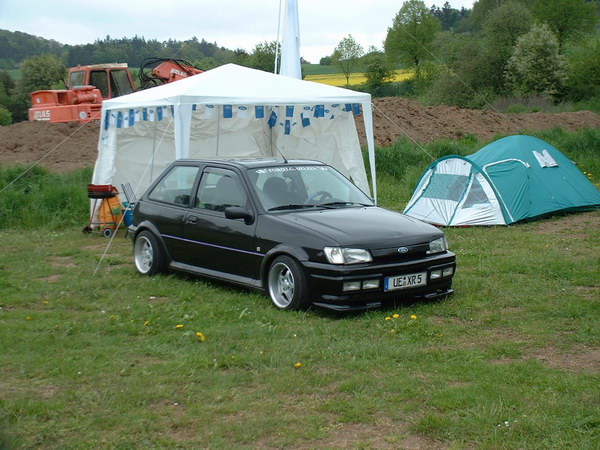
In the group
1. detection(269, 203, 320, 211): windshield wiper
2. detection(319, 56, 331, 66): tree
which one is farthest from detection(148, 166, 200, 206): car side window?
detection(319, 56, 331, 66): tree

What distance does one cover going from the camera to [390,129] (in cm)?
2725

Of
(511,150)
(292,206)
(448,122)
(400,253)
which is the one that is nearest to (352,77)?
(448,122)

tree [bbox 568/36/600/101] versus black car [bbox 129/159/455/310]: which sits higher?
tree [bbox 568/36/600/101]

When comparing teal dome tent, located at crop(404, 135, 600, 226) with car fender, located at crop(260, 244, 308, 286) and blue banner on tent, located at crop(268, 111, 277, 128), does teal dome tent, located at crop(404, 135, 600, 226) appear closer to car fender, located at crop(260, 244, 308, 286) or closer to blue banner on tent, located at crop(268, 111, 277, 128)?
blue banner on tent, located at crop(268, 111, 277, 128)

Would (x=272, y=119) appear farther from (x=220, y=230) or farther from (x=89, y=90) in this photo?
(x=89, y=90)

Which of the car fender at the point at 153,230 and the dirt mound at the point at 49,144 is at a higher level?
the dirt mound at the point at 49,144

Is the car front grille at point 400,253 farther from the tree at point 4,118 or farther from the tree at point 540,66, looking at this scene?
the tree at point 540,66

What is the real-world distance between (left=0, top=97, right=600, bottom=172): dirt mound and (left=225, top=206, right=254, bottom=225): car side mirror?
9.70 meters

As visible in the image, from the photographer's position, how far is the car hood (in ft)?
23.7

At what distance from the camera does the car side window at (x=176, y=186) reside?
29.2 ft

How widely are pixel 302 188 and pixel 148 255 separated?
2.17 metres

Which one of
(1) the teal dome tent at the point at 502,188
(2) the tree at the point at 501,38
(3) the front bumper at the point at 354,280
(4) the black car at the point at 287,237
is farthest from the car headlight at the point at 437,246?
(2) the tree at the point at 501,38

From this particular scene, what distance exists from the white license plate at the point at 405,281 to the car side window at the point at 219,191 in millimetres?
1874

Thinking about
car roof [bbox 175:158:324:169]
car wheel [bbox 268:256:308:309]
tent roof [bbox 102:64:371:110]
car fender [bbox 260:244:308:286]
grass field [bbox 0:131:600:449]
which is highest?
tent roof [bbox 102:64:371:110]
